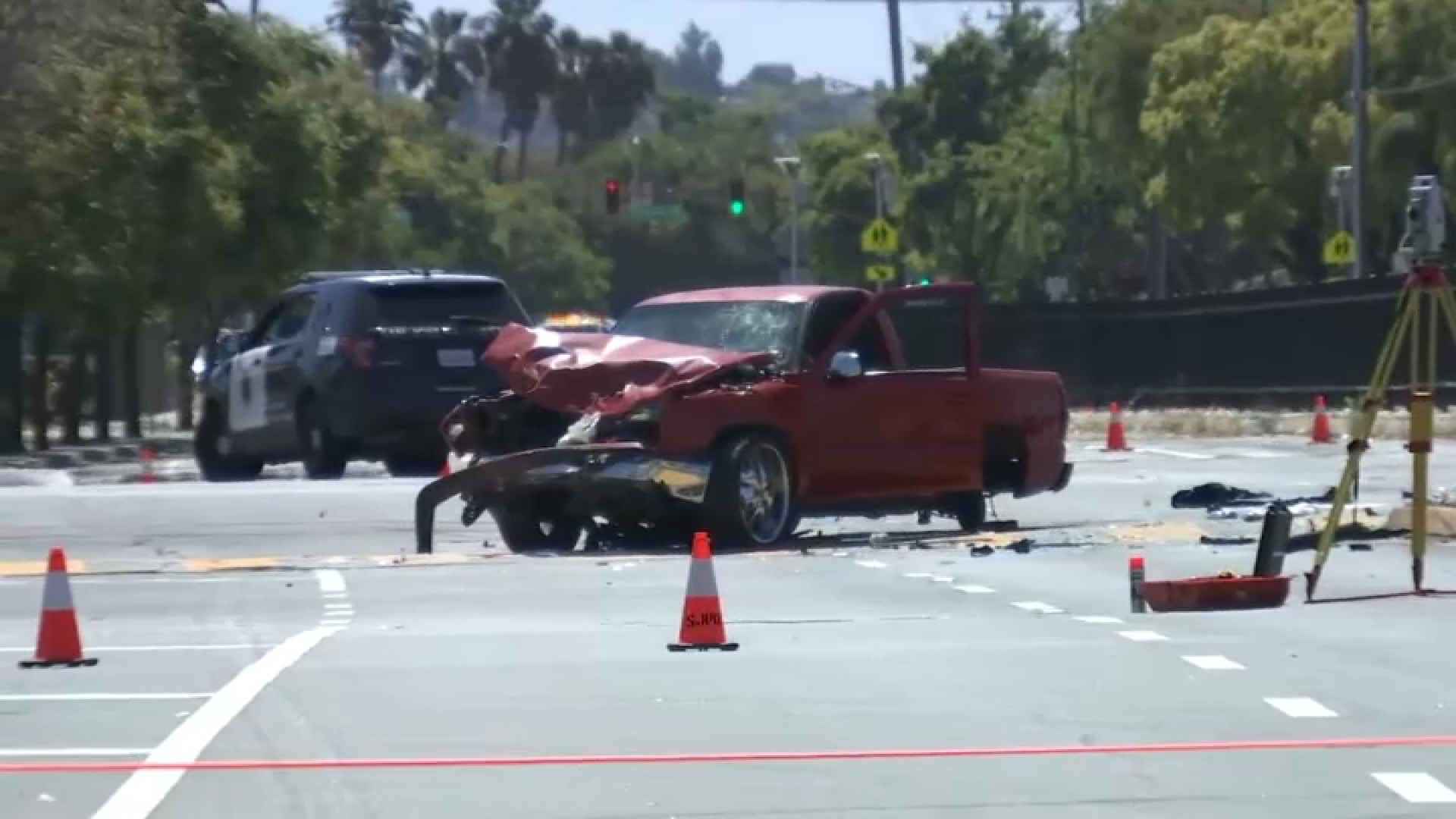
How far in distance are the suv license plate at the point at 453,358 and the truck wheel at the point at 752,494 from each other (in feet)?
20.8

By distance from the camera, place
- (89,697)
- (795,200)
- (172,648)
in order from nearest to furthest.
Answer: (89,697), (172,648), (795,200)

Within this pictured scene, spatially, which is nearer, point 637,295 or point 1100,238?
point 1100,238

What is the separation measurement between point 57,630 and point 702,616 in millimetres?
2902

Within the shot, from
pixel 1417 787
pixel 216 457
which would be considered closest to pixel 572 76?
pixel 216 457

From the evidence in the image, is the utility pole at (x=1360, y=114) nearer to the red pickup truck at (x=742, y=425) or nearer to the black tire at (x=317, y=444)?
the black tire at (x=317, y=444)

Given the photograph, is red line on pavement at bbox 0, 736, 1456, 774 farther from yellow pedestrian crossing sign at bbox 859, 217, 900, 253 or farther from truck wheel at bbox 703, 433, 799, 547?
yellow pedestrian crossing sign at bbox 859, 217, 900, 253

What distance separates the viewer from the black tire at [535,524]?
18.3 metres

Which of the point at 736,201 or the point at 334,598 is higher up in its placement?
the point at 736,201

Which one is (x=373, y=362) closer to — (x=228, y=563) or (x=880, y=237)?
(x=228, y=563)

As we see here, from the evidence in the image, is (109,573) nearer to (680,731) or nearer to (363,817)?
(680,731)

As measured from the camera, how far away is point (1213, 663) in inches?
453

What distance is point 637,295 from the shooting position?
118 meters

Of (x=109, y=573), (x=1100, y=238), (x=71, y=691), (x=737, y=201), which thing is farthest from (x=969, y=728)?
(x=1100, y=238)

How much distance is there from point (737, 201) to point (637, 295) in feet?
219
